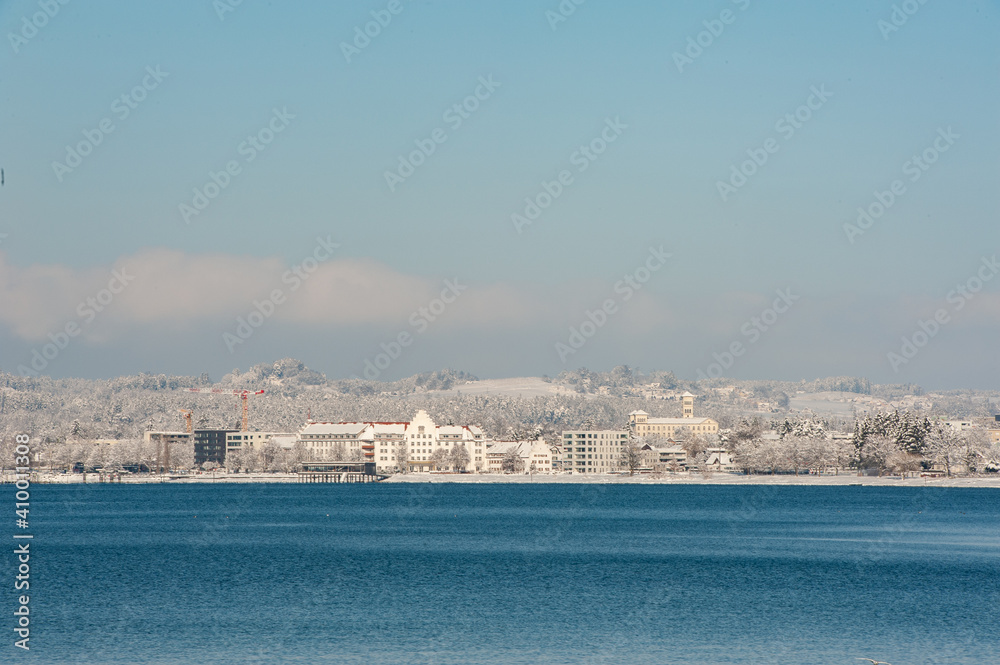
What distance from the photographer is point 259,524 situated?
231 ft

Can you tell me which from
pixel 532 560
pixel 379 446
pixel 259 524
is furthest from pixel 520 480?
pixel 532 560

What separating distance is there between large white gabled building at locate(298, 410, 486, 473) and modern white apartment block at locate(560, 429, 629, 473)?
13.4 meters

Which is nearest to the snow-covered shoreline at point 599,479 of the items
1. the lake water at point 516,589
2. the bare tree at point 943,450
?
the bare tree at point 943,450

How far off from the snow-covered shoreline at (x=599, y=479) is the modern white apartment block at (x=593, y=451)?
10.1m

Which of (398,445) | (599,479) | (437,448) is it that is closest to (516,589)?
(599,479)

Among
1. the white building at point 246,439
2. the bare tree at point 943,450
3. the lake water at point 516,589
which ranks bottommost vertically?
the lake water at point 516,589

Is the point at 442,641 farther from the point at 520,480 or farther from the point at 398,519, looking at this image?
the point at 520,480

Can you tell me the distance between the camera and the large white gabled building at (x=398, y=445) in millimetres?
172500

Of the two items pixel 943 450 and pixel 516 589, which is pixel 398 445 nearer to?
pixel 943 450

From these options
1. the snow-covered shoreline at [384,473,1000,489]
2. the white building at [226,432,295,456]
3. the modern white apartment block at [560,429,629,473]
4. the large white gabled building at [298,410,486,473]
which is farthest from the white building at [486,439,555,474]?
the white building at [226,432,295,456]

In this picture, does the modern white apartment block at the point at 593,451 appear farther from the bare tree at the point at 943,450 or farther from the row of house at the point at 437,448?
the bare tree at the point at 943,450

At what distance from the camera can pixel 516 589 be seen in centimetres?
3816

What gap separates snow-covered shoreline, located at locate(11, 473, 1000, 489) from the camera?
377ft

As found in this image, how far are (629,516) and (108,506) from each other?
42985 millimetres
